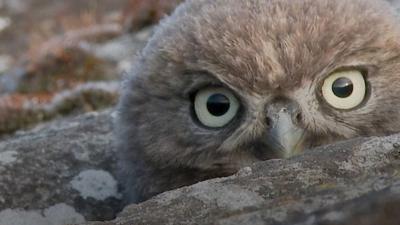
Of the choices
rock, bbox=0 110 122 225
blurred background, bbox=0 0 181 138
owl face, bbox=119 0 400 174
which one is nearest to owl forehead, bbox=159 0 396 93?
owl face, bbox=119 0 400 174

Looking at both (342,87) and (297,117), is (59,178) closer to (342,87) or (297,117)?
(297,117)

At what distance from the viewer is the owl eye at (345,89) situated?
13.2 feet

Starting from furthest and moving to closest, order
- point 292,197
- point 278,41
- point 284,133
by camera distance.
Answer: point 278,41, point 284,133, point 292,197

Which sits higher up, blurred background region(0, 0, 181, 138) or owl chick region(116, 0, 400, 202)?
blurred background region(0, 0, 181, 138)

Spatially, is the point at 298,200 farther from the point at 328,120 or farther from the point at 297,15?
the point at 297,15

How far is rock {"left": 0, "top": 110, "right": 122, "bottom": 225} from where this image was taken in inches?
177

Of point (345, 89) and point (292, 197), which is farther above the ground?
point (345, 89)

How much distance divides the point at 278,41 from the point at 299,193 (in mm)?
1450

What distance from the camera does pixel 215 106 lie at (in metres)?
4.17

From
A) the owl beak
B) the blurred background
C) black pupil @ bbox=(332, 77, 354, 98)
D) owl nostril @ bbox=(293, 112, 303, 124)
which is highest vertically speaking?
the blurred background

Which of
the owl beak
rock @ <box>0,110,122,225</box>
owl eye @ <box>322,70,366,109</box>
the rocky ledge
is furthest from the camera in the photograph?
rock @ <box>0,110,122,225</box>

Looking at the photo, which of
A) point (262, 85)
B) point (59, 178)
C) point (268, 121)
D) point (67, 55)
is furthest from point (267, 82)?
point (67, 55)

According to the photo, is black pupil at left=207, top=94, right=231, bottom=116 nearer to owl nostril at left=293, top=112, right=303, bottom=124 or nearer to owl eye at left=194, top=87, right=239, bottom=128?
owl eye at left=194, top=87, right=239, bottom=128

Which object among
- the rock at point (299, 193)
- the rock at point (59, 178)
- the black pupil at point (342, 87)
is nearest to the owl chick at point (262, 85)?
the black pupil at point (342, 87)
